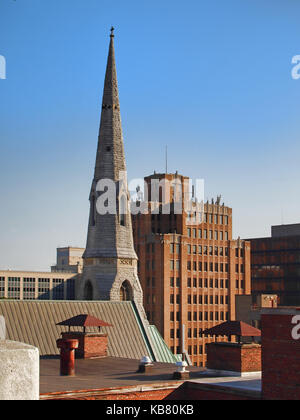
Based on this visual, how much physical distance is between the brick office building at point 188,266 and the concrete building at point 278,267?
7084 millimetres

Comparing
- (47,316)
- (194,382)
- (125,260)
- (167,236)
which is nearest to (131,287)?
(125,260)

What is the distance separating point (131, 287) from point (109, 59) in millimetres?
22698

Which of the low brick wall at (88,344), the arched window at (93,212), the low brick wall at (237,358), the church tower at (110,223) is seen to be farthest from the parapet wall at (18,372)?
the arched window at (93,212)

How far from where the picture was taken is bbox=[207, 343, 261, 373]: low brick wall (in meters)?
25.9

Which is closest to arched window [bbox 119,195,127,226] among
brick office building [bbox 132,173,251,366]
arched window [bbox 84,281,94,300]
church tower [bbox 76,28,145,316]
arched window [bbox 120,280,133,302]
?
church tower [bbox 76,28,145,316]

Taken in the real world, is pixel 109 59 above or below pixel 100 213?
above

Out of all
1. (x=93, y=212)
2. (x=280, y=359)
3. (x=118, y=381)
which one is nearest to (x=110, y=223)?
(x=93, y=212)

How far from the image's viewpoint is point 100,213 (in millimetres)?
A: 58250

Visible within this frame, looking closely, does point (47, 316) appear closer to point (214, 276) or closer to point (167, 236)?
point (167, 236)

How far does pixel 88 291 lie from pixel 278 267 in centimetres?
11746

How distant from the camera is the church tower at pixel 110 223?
57.6 meters

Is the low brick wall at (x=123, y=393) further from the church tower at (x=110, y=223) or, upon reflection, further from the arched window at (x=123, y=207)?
the arched window at (x=123, y=207)

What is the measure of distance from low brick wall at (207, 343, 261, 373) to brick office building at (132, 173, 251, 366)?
391 ft

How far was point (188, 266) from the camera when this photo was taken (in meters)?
159
